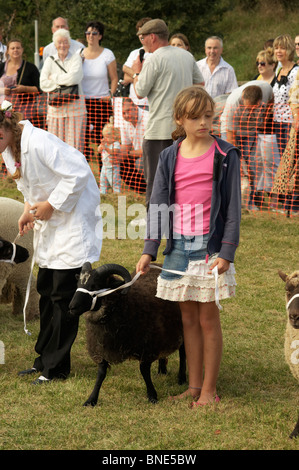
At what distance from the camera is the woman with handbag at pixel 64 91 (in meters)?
10.6

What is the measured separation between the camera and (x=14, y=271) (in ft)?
19.9

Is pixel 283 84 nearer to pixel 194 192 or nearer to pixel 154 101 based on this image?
pixel 154 101

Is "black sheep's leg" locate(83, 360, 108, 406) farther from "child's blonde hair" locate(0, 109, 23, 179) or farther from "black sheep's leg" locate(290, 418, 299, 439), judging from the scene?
"child's blonde hair" locate(0, 109, 23, 179)

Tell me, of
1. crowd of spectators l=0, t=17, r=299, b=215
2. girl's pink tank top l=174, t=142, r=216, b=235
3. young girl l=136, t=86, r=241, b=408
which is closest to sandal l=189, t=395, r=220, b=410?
young girl l=136, t=86, r=241, b=408

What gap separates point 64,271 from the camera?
4684mm

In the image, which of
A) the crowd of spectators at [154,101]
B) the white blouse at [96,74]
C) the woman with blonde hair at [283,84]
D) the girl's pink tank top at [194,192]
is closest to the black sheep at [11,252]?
the girl's pink tank top at [194,192]

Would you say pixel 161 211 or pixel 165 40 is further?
pixel 165 40

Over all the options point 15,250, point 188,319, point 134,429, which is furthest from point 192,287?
point 15,250

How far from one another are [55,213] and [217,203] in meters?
1.23

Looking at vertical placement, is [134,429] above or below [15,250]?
below

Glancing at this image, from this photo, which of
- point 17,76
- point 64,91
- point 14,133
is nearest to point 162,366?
point 14,133

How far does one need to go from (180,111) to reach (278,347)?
7.75 feet

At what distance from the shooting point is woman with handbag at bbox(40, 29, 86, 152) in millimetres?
10625
